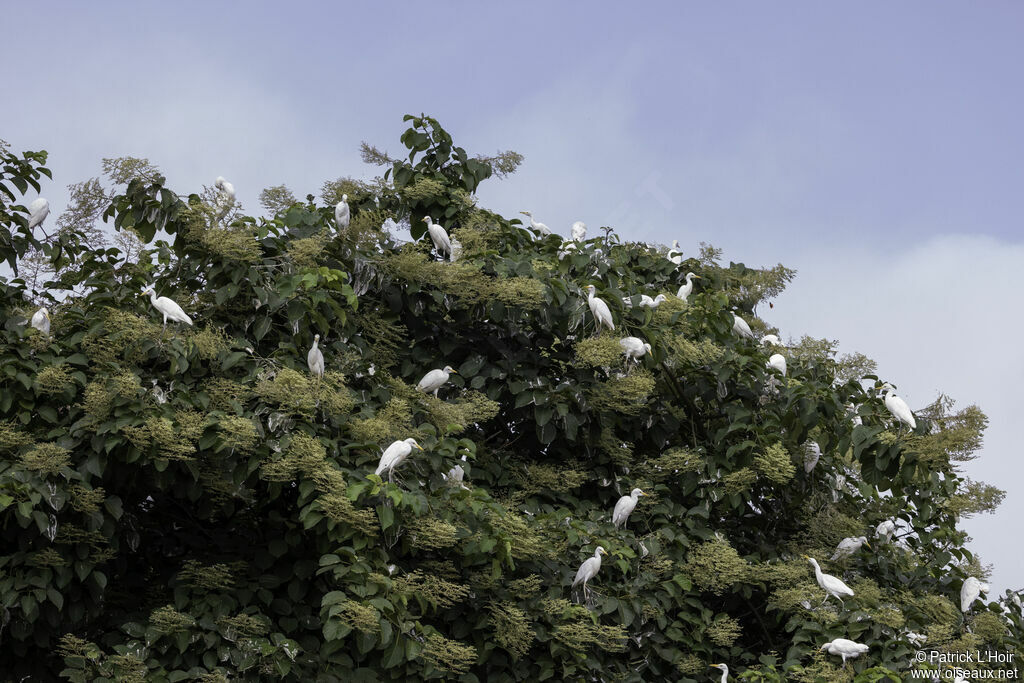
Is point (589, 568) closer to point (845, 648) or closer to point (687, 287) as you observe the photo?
point (845, 648)

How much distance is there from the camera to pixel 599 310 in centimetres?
625

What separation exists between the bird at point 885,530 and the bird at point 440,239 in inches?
124

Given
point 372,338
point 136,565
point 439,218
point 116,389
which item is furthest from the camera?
point 439,218

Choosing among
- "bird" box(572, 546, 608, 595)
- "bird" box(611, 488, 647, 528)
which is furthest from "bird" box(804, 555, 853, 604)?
"bird" box(572, 546, 608, 595)

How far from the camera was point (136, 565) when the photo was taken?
5824 millimetres

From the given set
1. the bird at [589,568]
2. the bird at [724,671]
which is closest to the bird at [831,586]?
the bird at [724,671]

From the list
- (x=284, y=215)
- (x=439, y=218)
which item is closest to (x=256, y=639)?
(x=284, y=215)

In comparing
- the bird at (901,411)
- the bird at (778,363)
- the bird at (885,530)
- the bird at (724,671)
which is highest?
the bird at (778,363)

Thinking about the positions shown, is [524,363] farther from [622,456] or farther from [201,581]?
[201,581]

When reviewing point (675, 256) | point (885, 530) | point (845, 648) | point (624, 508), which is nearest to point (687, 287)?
point (675, 256)

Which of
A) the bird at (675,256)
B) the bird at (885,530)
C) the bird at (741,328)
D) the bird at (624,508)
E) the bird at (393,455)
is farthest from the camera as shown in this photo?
the bird at (675,256)

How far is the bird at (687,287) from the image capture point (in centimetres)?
784

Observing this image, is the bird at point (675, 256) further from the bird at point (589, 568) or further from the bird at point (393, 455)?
the bird at point (393, 455)

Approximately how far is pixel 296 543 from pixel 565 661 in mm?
1452
